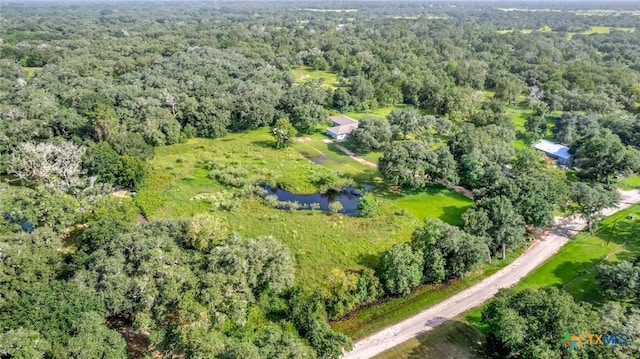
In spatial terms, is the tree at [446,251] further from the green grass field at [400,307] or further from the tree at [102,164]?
the tree at [102,164]

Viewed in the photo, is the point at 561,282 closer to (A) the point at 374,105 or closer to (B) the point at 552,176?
(B) the point at 552,176

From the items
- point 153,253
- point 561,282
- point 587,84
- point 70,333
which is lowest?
point 561,282

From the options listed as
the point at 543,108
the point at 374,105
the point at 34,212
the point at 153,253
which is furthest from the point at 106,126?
the point at 543,108

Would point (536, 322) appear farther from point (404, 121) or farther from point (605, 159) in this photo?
point (404, 121)

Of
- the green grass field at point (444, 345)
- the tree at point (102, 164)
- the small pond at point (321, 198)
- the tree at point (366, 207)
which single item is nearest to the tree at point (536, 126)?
the small pond at point (321, 198)

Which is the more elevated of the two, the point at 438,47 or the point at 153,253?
the point at 438,47

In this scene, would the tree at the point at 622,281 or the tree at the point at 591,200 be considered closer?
the tree at the point at 622,281

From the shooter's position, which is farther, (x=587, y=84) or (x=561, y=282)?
(x=587, y=84)

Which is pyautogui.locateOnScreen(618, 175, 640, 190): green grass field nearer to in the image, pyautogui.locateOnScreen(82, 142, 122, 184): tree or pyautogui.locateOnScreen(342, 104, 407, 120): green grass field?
pyautogui.locateOnScreen(342, 104, 407, 120): green grass field
